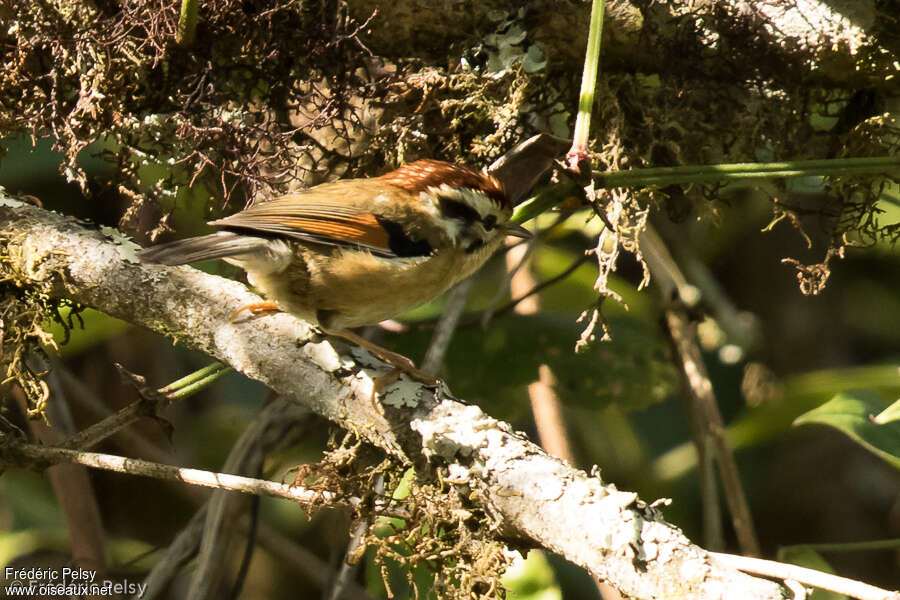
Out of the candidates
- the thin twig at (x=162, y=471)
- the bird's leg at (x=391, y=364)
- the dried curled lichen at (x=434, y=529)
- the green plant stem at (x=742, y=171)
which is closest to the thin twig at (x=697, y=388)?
the green plant stem at (x=742, y=171)

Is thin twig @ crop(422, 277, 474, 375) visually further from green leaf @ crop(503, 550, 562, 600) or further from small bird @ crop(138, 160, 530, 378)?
green leaf @ crop(503, 550, 562, 600)

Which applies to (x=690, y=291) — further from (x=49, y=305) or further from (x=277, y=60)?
(x=49, y=305)

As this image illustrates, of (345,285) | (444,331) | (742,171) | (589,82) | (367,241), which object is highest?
(589,82)

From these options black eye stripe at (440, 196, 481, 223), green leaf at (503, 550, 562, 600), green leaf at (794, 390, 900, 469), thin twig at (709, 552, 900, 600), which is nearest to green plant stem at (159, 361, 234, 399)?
black eye stripe at (440, 196, 481, 223)

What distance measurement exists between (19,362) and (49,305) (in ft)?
0.72

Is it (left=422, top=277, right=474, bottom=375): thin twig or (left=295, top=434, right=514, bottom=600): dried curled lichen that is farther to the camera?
(left=422, top=277, right=474, bottom=375): thin twig

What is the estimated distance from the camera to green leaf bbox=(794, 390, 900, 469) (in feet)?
8.64

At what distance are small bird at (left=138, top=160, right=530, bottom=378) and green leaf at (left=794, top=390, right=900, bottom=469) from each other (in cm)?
113

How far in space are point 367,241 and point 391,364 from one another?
390mm

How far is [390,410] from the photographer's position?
2.26 metres

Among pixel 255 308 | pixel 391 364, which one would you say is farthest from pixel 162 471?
pixel 391 364

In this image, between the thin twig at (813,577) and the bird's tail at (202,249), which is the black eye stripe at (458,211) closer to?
the bird's tail at (202,249)

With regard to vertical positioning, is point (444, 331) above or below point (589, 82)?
below

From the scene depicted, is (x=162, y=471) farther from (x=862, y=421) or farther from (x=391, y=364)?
(x=862, y=421)
